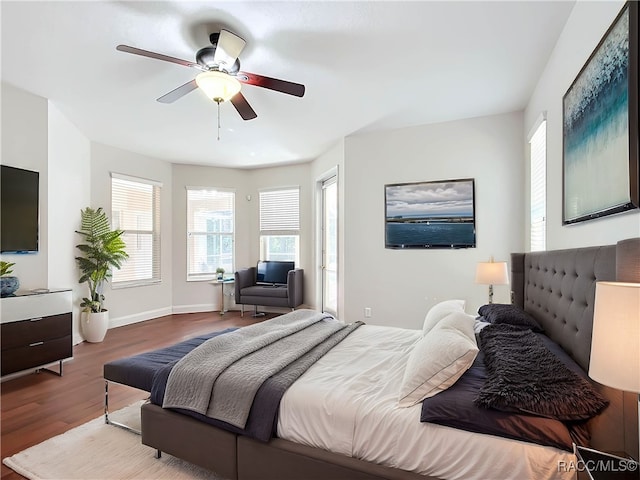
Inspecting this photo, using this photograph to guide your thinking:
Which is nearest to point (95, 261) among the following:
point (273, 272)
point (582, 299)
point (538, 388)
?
point (273, 272)

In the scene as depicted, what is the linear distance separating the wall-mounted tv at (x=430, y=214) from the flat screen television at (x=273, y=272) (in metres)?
2.41

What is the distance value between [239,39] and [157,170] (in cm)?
441

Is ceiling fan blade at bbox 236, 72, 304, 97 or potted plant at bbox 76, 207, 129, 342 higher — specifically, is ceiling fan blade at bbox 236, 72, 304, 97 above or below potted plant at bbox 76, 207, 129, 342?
above

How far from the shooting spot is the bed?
1.26m

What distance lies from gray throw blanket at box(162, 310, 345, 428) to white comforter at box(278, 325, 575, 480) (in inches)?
7.8

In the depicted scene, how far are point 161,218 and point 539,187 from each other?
5.68 m

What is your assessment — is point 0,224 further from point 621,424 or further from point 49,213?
point 621,424

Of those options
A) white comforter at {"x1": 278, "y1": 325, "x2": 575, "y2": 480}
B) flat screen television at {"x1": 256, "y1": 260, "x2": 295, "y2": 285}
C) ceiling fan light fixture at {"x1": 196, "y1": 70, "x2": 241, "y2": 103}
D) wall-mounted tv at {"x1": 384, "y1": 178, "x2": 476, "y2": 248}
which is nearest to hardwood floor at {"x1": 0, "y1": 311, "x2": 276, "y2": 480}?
white comforter at {"x1": 278, "y1": 325, "x2": 575, "y2": 480}

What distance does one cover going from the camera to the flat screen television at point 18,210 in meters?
3.22

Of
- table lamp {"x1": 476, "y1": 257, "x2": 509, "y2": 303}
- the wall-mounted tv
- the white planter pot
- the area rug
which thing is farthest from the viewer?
the white planter pot

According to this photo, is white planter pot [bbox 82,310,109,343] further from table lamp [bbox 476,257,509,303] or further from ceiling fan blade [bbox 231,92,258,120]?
table lamp [bbox 476,257,509,303]

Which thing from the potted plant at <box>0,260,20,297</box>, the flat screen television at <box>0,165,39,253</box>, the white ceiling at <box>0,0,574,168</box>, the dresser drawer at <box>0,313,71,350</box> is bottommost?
the dresser drawer at <box>0,313,71,350</box>

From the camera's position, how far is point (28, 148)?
137 inches

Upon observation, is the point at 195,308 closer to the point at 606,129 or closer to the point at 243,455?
the point at 243,455
